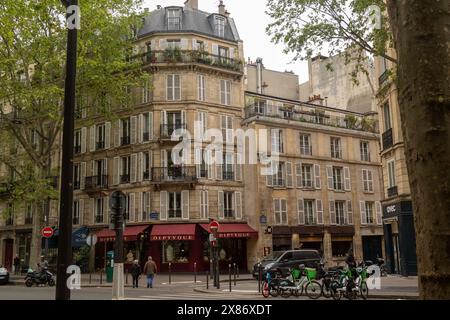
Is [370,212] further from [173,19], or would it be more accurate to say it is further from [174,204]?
[173,19]

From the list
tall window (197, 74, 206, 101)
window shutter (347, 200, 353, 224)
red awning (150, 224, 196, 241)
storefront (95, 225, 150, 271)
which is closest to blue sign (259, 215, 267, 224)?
red awning (150, 224, 196, 241)

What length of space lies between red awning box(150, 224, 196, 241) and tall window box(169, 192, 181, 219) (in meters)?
0.84

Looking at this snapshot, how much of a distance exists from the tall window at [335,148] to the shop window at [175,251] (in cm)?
1392

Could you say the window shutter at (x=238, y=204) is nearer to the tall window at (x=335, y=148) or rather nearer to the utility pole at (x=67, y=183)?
the tall window at (x=335, y=148)

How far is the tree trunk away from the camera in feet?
7.42

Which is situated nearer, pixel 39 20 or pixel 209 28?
pixel 39 20

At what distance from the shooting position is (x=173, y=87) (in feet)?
108

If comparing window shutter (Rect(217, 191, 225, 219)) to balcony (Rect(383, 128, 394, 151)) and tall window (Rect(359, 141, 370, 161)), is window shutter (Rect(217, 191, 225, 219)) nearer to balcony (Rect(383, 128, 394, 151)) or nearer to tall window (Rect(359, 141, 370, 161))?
balcony (Rect(383, 128, 394, 151))

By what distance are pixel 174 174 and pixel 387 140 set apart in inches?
532

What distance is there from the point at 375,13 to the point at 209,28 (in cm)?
2230

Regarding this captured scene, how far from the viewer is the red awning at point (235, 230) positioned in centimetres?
3070

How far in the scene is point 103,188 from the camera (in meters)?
33.9

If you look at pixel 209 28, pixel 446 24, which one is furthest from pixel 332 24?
pixel 209 28
